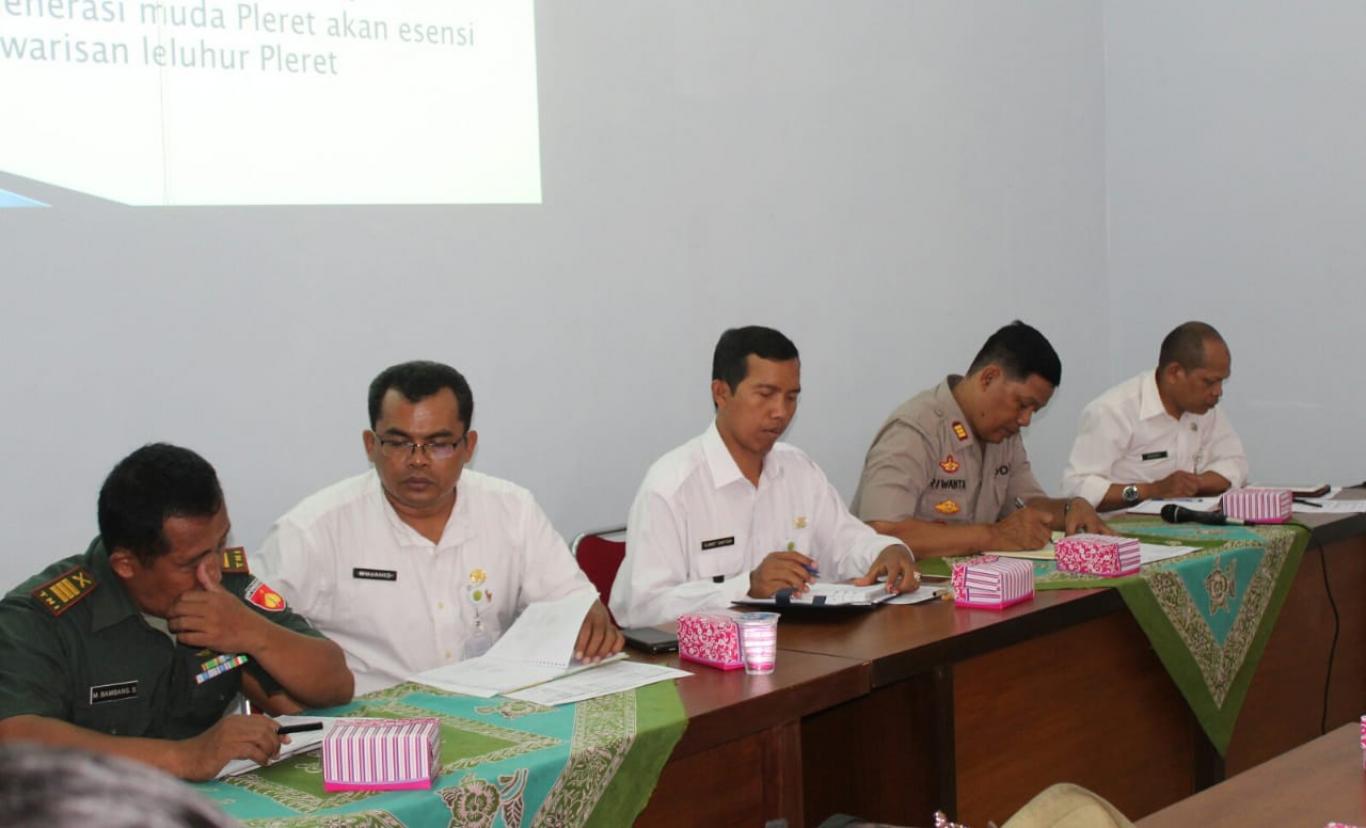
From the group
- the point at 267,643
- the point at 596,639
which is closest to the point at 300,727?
the point at 267,643

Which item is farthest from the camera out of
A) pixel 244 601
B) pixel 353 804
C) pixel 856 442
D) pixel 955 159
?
pixel 955 159

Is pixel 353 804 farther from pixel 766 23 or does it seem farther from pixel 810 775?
pixel 766 23

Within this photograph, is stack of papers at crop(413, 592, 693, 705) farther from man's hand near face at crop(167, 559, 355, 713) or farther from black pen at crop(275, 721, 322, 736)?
black pen at crop(275, 721, 322, 736)

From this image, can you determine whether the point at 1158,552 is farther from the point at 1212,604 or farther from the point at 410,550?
the point at 410,550

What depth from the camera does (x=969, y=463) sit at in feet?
12.7

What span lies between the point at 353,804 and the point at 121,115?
219cm

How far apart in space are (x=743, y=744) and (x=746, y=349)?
1.25 meters

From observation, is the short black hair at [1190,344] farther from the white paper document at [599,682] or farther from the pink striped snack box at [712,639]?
the white paper document at [599,682]

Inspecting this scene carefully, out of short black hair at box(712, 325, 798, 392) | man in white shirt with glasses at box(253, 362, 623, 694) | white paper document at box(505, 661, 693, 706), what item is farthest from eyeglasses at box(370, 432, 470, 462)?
short black hair at box(712, 325, 798, 392)

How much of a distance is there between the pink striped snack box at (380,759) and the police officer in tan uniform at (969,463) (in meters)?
1.98

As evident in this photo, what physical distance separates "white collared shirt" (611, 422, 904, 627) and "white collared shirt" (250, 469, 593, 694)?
0.37 metres

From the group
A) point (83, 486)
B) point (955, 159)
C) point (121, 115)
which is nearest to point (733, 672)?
point (83, 486)

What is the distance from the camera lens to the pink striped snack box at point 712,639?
2.35m

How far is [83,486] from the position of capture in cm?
328
